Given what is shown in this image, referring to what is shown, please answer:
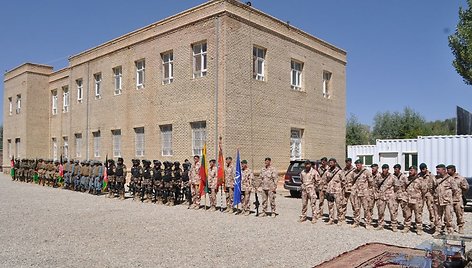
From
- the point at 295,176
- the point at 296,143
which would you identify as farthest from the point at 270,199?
the point at 296,143

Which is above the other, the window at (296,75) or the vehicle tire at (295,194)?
the window at (296,75)

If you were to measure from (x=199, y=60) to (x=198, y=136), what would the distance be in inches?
146

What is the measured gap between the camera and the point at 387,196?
1110 centimetres

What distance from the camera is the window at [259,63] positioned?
2148cm

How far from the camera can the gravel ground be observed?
302 inches

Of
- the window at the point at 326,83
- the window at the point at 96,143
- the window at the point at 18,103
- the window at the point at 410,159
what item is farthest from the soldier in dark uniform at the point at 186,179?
the window at the point at 18,103

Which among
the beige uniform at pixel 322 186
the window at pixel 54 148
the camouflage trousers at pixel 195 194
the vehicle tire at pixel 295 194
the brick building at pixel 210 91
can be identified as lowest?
the vehicle tire at pixel 295 194

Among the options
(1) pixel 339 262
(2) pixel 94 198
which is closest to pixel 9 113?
(2) pixel 94 198

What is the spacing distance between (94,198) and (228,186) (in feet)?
23.3

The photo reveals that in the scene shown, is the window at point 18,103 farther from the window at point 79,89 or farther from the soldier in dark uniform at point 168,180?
the soldier in dark uniform at point 168,180

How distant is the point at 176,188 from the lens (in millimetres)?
15945

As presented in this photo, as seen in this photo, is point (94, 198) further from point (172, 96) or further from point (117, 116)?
point (117, 116)

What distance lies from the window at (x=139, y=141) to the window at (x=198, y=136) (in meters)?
4.48

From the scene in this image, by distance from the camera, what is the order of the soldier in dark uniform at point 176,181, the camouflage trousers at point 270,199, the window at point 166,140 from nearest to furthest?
the camouflage trousers at point 270,199 < the soldier in dark uniform at point 176,181 < the window at point 166,140
